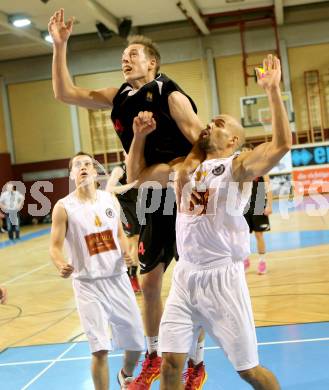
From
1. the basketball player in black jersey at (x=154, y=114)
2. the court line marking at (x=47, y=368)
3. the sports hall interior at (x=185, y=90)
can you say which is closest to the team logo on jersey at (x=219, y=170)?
the basketball player in black jersey at (x=154, y=114)

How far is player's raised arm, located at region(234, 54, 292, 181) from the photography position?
2941 millimetres

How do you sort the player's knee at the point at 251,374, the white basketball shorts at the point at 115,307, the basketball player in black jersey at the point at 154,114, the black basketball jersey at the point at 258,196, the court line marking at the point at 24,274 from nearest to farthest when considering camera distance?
the player's knee at the point at 251,374
the basketball player in black jersey at the point at 154,114
the white basketball shorts at the point at 115,307
the black basketball jersey at the point at 258,196
the court line marking at the point at 24,274

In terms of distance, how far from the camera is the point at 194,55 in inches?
904

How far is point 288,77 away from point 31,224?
11.8m

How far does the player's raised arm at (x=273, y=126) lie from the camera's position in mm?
2941

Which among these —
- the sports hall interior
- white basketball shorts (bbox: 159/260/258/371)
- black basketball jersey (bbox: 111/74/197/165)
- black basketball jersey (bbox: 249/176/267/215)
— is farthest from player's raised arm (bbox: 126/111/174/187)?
the sports hall interior

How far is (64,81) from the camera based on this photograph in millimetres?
4035

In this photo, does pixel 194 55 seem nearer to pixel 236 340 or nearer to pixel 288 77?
pixel 288 77

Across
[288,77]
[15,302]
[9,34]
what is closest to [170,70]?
[288,77]

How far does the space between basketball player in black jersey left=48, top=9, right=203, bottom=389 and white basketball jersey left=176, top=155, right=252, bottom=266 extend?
37 cm

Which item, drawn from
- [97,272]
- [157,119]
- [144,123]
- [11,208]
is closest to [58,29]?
[157,119]

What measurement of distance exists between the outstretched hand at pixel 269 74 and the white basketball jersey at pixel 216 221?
1.65ft

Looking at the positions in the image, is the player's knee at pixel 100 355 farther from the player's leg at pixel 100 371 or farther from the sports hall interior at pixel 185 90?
the sports hall interior at pixel 185 90

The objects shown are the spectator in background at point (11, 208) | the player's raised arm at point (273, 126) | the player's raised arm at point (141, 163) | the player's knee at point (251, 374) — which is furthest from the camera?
the spectator in background at point (11, 208)
